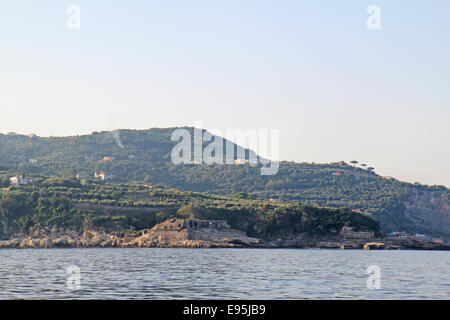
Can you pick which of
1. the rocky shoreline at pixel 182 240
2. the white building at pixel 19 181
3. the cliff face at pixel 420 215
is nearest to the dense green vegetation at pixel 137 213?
the white building at pixel 19 181

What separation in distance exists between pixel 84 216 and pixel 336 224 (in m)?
38.3

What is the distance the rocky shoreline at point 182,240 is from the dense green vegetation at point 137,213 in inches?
82.7

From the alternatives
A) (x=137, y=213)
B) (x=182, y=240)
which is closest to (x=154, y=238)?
(x=182, y=240)

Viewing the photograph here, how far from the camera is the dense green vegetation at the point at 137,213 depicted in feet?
340

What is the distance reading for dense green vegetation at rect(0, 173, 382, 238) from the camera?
340ft

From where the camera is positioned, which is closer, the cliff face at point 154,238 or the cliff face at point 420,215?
the cliff face at point 154,238

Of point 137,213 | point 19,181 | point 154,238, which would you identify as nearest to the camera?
point 154,238

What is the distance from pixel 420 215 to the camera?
556 ft

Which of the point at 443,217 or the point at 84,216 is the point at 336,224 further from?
the point at 443,217

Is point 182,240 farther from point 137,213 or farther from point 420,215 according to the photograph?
point 420,215

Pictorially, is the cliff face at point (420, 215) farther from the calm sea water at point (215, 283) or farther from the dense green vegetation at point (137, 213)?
the calm sea water at point (215, 283)

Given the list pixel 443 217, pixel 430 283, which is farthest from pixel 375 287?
pixel 443 217

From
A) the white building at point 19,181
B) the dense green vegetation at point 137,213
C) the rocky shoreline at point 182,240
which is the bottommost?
the rocky shoreline at point 182,240

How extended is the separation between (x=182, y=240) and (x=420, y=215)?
282ft
